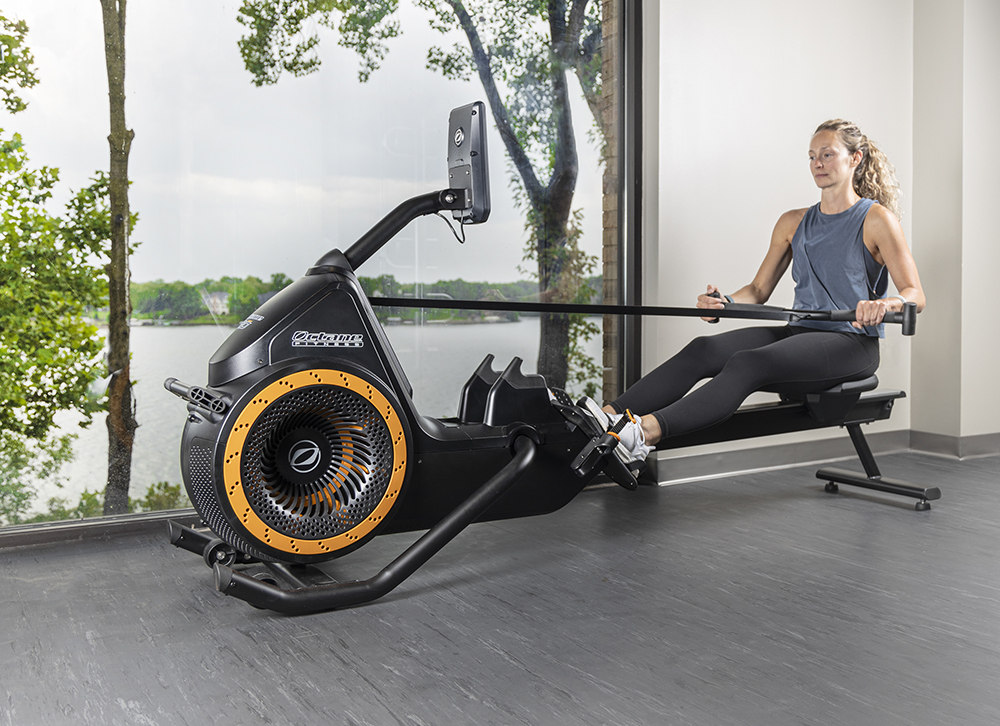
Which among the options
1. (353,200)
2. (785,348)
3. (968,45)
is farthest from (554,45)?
(968,45)

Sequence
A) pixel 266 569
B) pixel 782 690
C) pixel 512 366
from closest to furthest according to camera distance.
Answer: pixel 782 690 < pixel 266 569 < pixel 512 366

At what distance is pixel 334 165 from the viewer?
281cm

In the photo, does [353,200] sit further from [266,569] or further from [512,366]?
[266,569]

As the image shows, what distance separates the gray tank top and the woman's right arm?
3.3 inches

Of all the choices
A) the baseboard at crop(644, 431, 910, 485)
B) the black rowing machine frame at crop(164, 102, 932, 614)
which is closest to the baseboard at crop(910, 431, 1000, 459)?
the baseboard at crop(644, 431, 910, 485)

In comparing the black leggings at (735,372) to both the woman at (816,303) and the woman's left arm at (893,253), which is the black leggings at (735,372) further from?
the woman's left arm at (893,253)

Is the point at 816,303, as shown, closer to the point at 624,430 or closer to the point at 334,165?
the point at 624,430

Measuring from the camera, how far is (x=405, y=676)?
5.00 ft

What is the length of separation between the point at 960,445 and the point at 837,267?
1457 mm

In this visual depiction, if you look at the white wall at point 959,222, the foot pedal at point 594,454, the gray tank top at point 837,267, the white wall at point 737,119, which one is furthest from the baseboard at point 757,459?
the foot pedal at point 594,454

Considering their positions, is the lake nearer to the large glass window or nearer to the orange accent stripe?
the large glass window

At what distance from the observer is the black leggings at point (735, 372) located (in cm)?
239

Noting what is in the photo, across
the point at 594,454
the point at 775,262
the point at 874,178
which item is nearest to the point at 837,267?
the point at 775,262

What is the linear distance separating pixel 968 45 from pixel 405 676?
379cm
